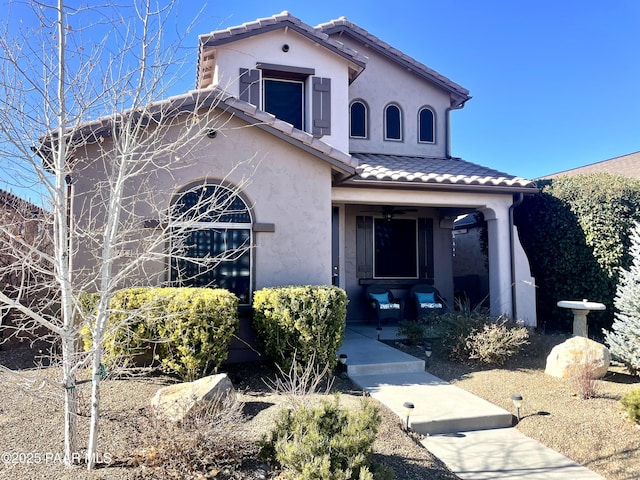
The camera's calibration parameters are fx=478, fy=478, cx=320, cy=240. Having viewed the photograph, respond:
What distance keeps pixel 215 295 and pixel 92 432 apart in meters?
2.80

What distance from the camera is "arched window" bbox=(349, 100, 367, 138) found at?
13484 mm

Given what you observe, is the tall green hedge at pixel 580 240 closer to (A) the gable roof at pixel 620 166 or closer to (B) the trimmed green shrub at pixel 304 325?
(A) the gable roof at pixel 620 166

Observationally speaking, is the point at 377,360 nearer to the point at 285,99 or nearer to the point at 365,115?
the point at 285,99

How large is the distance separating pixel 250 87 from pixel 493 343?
299 inches

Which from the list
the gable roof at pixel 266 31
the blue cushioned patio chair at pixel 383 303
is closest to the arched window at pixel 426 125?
the gable roof at pixel 266 31

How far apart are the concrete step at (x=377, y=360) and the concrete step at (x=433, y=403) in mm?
129

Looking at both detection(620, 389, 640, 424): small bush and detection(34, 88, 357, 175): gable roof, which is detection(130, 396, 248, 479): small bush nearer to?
detection(620, 389, 640, 424): small bush

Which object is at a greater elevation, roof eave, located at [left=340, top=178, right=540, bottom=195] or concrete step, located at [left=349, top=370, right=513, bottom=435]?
roof eave, located at [left=340, top=178, right=540, bottom=195]

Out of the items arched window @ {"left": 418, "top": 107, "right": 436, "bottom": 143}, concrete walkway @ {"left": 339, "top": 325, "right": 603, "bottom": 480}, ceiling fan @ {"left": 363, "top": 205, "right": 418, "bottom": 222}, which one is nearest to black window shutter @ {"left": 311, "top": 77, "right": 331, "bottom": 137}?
ceiling fan @ {"left": 363, "top": 205, "right": 418, "bottom": 222}

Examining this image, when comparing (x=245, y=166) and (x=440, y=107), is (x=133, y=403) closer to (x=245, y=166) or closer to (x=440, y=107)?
(x=245, y=166)

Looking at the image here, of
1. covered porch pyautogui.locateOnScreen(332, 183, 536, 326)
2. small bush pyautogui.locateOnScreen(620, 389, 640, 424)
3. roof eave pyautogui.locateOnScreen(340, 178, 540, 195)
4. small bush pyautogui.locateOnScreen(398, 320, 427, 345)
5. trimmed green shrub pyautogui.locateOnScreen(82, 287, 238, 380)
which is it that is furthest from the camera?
covered porch pyautogui.locateOnScreen(332, 183, 536, 326)

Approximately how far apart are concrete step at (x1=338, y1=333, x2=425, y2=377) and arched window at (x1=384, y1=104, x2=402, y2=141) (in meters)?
6.73

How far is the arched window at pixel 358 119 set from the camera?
13.5 metres

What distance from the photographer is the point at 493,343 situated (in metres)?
8.37
